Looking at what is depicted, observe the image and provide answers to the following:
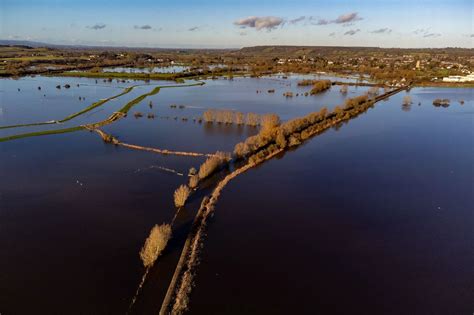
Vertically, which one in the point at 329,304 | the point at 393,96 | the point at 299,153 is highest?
the point at 393,96

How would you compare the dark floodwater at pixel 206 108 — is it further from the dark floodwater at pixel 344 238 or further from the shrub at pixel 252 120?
the dark floodwater at pixel 344 238

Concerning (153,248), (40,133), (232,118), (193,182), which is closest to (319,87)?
(232,118)

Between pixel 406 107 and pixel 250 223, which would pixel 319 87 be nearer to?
pixel 406 107

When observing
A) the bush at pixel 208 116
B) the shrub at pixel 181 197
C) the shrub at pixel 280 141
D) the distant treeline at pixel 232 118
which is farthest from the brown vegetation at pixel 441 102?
the shrub at pixel 181 197

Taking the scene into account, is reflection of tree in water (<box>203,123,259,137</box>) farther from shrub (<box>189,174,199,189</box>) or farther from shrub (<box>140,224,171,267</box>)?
shrub (<box>140,224,171,267</box>)

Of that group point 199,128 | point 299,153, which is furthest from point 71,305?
point 199,128

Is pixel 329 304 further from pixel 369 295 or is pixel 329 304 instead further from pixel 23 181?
pixel 23 181

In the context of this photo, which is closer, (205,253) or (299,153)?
(205,253)
